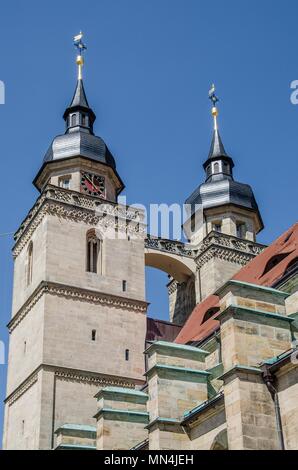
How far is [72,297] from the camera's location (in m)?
30.9

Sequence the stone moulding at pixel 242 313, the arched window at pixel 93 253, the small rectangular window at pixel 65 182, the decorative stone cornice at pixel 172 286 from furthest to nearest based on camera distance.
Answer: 1. the decorative stone cornice at pixel 172 286
2. the small rectangular window at pixel 65 182
3. the arched window at pixel 93 253
4. the stone moulding at pixel 242 313

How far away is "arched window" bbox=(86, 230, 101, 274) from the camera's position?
32.3 m

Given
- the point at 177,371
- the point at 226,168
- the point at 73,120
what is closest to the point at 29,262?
the point at 73,120

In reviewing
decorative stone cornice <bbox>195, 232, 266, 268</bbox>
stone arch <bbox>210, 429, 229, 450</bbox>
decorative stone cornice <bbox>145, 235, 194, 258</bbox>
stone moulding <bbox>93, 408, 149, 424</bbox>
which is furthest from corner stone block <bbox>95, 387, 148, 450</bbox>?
decorative stone cornice <bbox>195, 232, 266, 268</bbox>

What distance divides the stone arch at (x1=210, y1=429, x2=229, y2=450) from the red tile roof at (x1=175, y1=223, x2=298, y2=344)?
20.6 ft

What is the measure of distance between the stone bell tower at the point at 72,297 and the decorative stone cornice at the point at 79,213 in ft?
0.11

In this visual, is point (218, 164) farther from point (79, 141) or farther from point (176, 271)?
point (79, 141)

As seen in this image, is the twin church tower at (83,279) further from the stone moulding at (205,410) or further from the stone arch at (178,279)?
the stone moulding at (205,410)

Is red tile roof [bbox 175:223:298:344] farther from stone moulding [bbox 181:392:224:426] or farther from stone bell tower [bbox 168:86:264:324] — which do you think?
stone moulding [bbox 181:392:224:426]

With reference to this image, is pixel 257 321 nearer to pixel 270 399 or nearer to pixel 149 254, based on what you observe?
pixel 270 399

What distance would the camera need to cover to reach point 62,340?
2988 cm

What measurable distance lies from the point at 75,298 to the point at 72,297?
11 centimetres

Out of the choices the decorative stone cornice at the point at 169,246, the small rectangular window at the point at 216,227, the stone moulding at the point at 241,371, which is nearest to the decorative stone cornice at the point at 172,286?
the decorative stone cornice at the point at 169,246

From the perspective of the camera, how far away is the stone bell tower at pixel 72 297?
29.2 metres
